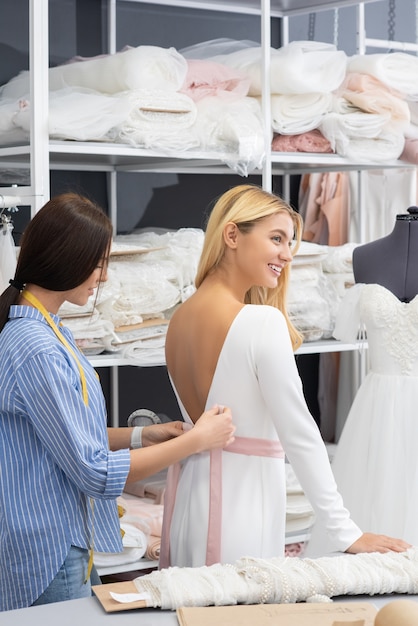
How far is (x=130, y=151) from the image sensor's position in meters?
2.92

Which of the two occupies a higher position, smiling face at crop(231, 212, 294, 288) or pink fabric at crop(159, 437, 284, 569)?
smiling face at crop(231, 212, 294, 288)

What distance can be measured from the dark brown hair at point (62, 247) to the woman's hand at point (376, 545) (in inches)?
27.1

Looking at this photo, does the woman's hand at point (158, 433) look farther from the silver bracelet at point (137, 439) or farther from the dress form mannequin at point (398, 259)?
the dress form mannequin at point (398, 259)

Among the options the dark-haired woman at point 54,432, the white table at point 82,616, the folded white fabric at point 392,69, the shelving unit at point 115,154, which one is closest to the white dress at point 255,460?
the dark-haired woman at point 54,432

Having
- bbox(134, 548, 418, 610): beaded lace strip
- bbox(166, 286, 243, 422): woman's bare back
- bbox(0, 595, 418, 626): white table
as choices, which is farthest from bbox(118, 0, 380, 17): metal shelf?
bbox(0, 595, 418, 626): white table

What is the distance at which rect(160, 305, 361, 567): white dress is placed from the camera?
185 cm

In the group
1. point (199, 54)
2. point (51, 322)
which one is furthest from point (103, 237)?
point (199, 54)

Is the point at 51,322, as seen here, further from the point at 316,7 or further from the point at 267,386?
the point at 316,7

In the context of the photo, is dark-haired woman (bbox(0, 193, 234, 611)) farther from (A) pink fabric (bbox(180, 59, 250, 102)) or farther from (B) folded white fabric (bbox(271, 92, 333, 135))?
(B) folded white fabric (bbox(271, 92, 333, 135))

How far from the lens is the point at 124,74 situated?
118 inches

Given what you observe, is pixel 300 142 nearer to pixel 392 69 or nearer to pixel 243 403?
pixel 392 69

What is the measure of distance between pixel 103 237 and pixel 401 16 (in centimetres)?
304

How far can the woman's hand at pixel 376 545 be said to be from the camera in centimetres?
176

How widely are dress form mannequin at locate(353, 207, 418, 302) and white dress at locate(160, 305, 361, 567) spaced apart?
48.4 inches
